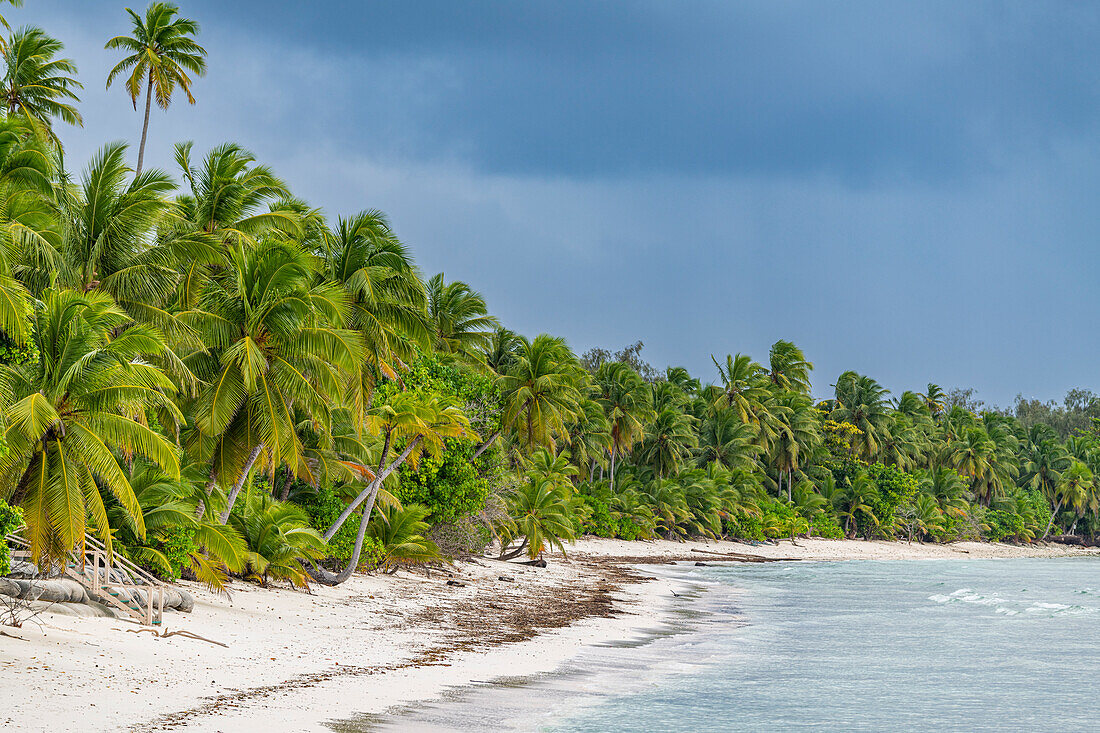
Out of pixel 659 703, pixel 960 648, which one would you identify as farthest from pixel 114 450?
pixel 960 648

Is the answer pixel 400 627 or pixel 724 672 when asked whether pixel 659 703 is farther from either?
pixel 400 627

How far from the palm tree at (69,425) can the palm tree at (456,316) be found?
63.7 feet

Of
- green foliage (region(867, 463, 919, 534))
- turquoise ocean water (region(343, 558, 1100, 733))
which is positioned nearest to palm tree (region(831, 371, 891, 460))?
green foliage (region(867, 463, 919, 534))

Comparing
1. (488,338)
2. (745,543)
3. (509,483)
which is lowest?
(745,543)

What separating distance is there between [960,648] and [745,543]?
3784 cm

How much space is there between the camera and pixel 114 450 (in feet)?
51.4

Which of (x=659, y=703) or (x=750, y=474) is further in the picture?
(x=750, y=474)

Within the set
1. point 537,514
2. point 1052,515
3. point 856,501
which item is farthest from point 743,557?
point 1052,515

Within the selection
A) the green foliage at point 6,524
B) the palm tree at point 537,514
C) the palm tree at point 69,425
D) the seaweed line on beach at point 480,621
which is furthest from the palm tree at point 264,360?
the palm tree at point 537,514

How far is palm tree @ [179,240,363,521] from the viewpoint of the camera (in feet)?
53.4

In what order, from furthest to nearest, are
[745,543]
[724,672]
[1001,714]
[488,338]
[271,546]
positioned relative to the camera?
[745,543] → [488,338] → [271,546] → [724,672] → [1001,714]

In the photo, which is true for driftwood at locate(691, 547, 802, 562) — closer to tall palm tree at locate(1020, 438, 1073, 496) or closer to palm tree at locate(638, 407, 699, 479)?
palm tree at locate(638, 407, 699, 479)

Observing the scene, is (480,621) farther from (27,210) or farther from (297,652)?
(27,210)

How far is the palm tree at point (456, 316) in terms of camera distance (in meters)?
31.8
